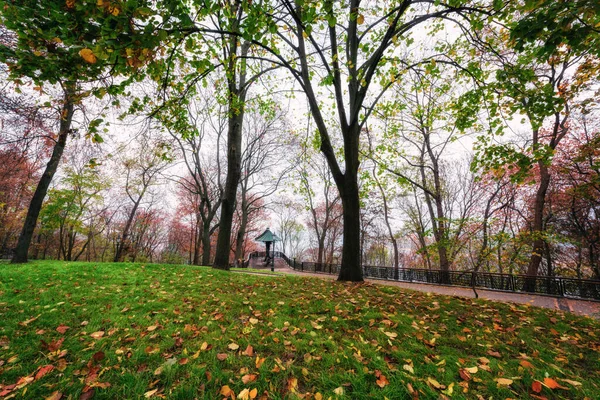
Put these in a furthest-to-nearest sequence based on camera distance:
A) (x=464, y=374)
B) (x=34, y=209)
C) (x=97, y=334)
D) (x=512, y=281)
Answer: (x=512, y=281) < (x=34, y=209) < (x=97, y=334) < (x=464, y=374)

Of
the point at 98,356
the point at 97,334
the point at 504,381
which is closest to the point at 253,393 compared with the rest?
the point at 98,356

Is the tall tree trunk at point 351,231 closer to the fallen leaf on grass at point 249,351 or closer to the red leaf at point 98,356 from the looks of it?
the fallen leaf on grass at point 249,351

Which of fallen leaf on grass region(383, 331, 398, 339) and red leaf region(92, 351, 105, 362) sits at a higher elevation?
fallen leaf on grass region(383, 331, 398, 339)

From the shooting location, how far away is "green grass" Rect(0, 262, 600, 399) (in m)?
2.02

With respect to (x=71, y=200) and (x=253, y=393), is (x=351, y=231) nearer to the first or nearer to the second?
(x=253, y=393)

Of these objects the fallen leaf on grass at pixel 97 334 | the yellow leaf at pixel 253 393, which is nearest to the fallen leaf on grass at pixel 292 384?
the yellow leaf at pixel 253 393

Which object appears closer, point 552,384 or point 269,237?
point 552,384

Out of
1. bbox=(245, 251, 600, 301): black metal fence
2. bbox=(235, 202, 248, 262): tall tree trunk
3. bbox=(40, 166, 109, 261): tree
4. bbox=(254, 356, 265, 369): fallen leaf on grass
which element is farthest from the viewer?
bbox=(235, 202, 248, 262): tall tree trunk

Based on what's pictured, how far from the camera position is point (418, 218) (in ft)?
75.0

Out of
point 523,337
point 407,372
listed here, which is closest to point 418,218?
point 523,337

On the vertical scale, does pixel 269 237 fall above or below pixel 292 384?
above

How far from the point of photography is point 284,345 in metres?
2.70

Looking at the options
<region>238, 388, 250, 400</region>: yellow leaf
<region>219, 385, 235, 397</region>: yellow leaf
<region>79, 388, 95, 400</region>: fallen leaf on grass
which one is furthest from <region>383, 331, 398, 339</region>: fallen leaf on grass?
<region>79, 388, 95, 400</region>: fallen leaf on grass

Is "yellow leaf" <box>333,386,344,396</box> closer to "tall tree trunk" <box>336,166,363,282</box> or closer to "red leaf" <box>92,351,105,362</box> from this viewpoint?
"red leaf" <box>92,351,105,362</box>
